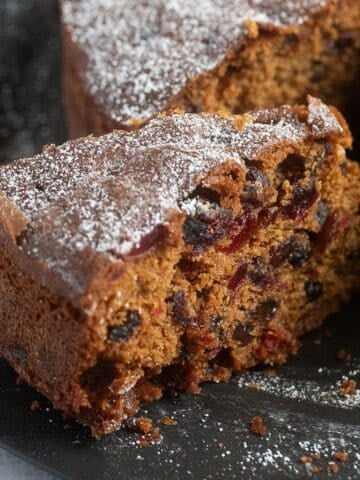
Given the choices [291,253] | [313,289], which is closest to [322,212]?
[291,253]

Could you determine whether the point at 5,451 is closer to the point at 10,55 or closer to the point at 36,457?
the point at 36,457

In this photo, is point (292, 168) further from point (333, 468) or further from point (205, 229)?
point (333, 468)

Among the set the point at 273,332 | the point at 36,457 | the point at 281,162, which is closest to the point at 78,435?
the point at 36,457

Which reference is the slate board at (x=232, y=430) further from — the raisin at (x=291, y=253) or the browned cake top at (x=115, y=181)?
the browned cake top at (x=115, y=181)

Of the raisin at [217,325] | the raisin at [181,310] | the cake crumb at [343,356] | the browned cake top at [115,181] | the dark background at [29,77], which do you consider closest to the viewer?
the browned cake top at [115,181]

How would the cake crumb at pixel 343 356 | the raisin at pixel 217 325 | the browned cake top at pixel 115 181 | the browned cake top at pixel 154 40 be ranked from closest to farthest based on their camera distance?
the browned cake top at pixel 115 181
the raisin at pixel 217 325
the cake crumb at pixel 343 356
the browned cake top at pixel 154 40

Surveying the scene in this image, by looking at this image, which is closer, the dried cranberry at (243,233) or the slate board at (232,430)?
the slate board at (232,430)

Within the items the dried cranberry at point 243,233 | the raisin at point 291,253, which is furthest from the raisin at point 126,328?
the raisin at point 291,253
